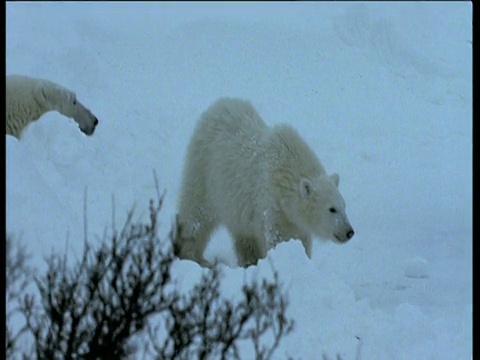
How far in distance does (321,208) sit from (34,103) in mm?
2800

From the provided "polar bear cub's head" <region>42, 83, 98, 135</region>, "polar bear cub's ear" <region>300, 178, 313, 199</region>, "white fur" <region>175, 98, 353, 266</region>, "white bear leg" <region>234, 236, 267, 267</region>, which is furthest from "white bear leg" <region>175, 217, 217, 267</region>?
"polar bear cub's head" <region>42, 83, 98, 135</region>

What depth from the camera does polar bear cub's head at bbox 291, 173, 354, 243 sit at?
7.62 meters

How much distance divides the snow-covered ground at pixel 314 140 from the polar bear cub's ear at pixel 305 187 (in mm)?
752

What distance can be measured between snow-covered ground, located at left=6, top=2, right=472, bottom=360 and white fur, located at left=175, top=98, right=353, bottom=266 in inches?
22.1

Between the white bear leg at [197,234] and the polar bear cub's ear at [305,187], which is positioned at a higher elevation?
the polar bear cub's ear at [305,187]

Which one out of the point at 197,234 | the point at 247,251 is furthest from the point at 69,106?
the point at 247,251

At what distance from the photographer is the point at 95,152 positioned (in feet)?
33.1

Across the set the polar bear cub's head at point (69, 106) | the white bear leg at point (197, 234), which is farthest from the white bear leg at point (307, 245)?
the polar bear cub's head at point (69, 106)

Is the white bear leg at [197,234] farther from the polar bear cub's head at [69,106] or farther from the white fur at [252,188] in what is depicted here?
the polar bear cub's head at [69,106]

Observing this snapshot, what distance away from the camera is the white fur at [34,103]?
7902mm

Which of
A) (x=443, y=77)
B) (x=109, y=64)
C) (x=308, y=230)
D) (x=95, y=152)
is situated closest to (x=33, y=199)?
(x=308, y=230)

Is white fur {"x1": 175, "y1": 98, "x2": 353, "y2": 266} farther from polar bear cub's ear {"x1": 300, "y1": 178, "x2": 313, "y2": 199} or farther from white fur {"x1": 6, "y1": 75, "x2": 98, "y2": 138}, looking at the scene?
white fur {"x1": 6, "y1": 75, "x2": 98, "y2": 138}

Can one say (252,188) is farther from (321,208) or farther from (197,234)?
(197,234)

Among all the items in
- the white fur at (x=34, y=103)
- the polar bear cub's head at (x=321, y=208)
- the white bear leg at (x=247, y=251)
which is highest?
the white fur at (x=34, y=103)
